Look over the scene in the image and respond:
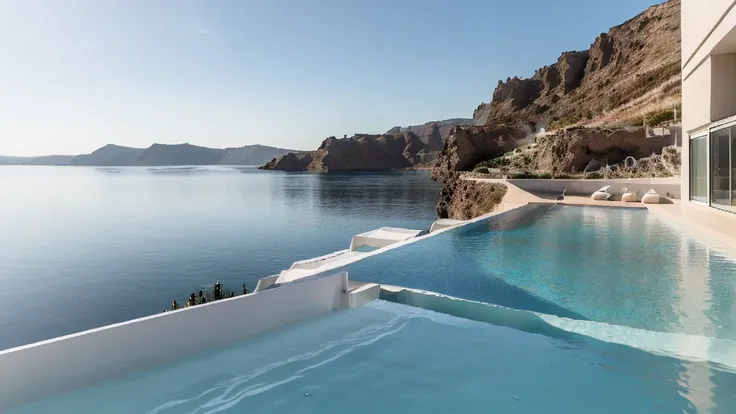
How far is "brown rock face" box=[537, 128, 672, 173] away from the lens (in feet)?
82.8

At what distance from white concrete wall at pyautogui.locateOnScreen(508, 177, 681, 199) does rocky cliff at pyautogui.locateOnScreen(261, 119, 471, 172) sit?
4714 inches

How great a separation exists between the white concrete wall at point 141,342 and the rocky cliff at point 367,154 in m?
134

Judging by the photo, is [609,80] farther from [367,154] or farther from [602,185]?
[367,154]

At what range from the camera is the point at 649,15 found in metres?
66.4

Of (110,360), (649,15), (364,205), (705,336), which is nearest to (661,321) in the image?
(705,336)

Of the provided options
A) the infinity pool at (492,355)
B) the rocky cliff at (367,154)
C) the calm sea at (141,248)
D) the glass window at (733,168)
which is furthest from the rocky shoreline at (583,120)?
the rocky cliff at (367,154)

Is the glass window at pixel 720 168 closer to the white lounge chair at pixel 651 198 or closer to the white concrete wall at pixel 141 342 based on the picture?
the white lounge chair at pixel 651 198

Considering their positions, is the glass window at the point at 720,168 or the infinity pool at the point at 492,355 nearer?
the infinity pool at the point at 492,355

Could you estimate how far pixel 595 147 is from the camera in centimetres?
2675

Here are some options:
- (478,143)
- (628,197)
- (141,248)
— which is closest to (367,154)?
(478,143)

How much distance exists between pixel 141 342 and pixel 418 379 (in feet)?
7.17

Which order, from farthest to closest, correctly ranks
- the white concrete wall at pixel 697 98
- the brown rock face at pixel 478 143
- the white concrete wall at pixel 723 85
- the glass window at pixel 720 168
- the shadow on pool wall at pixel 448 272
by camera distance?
the brown rock face at pixel 478 143
the white concrete wall at pixel 697 98
the white concrete wall at pixel 723 85
the glass window at pixel 720 168
the shadow on pool wall at pixel 448 272

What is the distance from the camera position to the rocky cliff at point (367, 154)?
466 ft

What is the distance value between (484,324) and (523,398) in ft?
4.97
